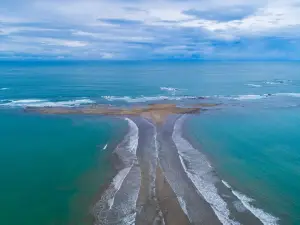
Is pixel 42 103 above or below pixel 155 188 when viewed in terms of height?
above

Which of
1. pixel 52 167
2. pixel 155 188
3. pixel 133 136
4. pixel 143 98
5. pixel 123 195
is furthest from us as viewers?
pixel 143 98

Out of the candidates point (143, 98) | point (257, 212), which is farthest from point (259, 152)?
point (143, 98)

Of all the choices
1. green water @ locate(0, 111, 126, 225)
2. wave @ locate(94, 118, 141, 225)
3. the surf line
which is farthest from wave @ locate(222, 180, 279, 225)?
green water @ locate(0, 111, 126, 225)

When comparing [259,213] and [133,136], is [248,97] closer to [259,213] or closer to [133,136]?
[133,136]

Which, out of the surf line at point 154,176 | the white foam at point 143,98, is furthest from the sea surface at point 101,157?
the white foam at point 143,98

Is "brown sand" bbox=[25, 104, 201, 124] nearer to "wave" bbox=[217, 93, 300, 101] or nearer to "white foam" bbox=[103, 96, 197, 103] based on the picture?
"white foam" bbox=[103, 96, 197, 103]

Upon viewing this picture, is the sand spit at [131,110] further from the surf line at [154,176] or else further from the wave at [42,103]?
the surf line at [154,176]
